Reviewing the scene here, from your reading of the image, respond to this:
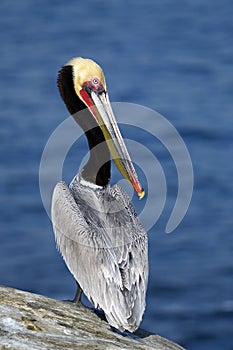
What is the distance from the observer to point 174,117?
58.0 feet

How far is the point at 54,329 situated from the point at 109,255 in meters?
1.16

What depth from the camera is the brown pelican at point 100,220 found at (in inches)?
322

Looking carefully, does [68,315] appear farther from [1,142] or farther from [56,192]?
[1,142]

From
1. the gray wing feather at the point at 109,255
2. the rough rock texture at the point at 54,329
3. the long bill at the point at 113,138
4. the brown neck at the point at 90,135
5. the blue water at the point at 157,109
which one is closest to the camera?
the rough rock texture at the point at 54,329

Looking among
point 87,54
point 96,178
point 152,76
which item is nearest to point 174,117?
point 152,76

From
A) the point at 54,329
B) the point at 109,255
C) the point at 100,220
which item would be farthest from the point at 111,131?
the point at 54,329

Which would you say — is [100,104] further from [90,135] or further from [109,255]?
[109,255]

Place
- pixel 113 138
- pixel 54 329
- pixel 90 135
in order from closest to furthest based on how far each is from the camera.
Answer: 1. pixel 54 329
2. pixel 113 138
3. pixel 90 135

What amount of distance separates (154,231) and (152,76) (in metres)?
5.29

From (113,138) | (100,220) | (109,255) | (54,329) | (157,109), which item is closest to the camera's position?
(54,329)

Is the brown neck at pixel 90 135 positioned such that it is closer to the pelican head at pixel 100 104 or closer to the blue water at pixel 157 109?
the pelican head at pixel 100 104

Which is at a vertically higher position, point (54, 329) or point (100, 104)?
point (100, 104)

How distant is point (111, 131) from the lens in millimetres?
9125

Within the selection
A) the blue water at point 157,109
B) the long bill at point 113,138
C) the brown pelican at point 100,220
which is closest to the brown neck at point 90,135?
the brown pelican at point 100,220
